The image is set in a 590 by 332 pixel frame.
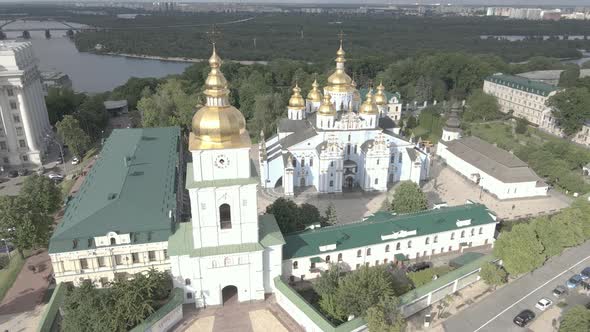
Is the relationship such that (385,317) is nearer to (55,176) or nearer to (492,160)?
(492,160)

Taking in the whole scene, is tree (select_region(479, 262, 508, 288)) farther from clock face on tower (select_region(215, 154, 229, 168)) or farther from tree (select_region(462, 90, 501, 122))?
tree (select_region(462, 90, 501, 122))

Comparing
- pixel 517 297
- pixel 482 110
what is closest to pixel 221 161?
pixel 517 297

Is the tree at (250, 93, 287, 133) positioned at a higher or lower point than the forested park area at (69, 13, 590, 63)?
lower

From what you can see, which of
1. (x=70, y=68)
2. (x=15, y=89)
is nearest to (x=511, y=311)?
(x=15, y=89)

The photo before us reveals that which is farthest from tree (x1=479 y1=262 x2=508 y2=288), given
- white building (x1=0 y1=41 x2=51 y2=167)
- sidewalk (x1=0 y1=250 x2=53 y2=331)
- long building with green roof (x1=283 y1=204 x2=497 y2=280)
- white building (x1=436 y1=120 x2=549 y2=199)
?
white building (x1=0 y1=41 x2=51 y2=167)

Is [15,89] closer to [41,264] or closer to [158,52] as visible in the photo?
[41,264]
